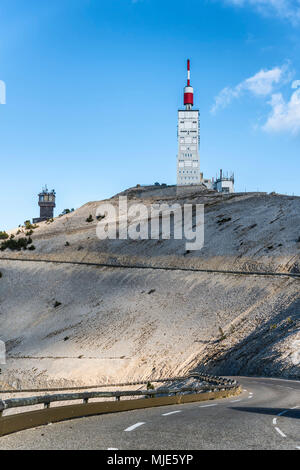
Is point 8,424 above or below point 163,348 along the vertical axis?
above

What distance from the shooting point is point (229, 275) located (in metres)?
73.1

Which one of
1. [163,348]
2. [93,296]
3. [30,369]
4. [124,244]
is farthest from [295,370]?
[124,244]

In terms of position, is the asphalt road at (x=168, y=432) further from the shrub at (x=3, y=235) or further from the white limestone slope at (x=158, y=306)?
the shrub at (x=3, y=235)

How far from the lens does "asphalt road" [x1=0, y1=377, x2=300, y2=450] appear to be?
37.0 ft

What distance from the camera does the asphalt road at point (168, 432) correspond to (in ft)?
37.0

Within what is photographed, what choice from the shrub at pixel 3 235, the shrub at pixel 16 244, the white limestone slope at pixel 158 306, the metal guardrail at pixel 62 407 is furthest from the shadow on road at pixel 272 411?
the shrub at pixel 3 235

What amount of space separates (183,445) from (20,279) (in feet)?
274

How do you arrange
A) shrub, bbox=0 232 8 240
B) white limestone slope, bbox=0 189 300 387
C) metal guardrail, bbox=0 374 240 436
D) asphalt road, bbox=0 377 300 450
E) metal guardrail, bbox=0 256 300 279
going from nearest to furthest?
1. asphalt road, bbox=0 377 300 450
2. metal guardrail, bbox=0 374 240 436
3. white limestone slope, bbox=0 189 300 387
4. metal guardrail, bbox=0 256 300 279
5. shrub, bbox=0 232 8 240

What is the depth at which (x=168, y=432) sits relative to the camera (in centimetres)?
1293

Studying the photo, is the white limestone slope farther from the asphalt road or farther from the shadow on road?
the asphalt road

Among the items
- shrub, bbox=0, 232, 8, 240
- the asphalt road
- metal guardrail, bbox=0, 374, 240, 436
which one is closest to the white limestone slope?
shrub, bbox=0, 232, 8, 240

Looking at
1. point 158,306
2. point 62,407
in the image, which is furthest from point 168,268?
point 62,407

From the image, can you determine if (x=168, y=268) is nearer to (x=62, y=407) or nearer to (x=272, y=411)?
(x=272, y=411)
